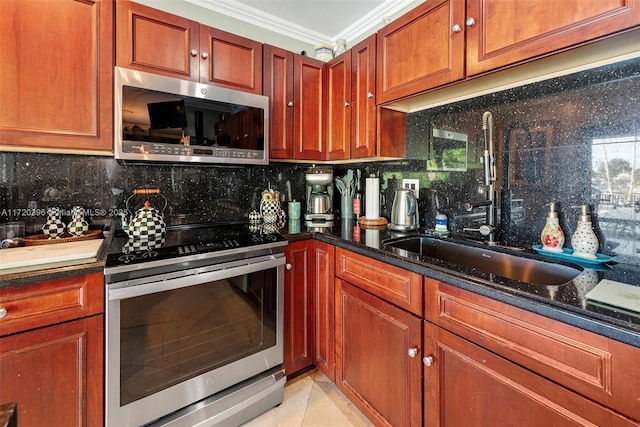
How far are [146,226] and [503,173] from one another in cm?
182

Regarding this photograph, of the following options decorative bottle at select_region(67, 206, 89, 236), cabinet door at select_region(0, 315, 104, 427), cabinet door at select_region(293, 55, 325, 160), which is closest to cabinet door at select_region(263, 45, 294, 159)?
cabinet door at select_region(293, 55, 325, 160)

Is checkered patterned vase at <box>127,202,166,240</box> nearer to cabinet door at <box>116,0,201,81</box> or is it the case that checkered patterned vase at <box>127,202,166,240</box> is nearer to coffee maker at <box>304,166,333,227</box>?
cabinet door at <box>116,0,201,81</box>

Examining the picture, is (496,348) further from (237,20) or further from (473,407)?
(237,20)

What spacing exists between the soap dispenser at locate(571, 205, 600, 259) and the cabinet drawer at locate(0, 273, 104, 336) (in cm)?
185

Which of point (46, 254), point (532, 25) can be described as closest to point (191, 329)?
point (46, 254)

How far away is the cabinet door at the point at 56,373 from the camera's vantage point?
0.98 meters

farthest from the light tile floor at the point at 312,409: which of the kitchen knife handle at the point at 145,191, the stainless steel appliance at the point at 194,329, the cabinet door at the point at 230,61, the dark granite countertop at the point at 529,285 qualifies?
the cabinet door at the point at 230,61

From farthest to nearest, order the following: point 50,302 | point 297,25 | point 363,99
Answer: point 297,25 < point 363,99 < point 50,302

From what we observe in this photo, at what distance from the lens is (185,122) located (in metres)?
1.54

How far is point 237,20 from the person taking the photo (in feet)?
6.85

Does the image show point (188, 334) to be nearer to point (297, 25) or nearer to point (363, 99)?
point (363, 99)

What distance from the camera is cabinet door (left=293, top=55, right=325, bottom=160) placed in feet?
6.56

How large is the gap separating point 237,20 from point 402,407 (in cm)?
254

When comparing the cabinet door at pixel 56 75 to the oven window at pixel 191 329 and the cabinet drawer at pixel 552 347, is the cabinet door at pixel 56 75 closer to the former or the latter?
the oven window at pixel 191 329
